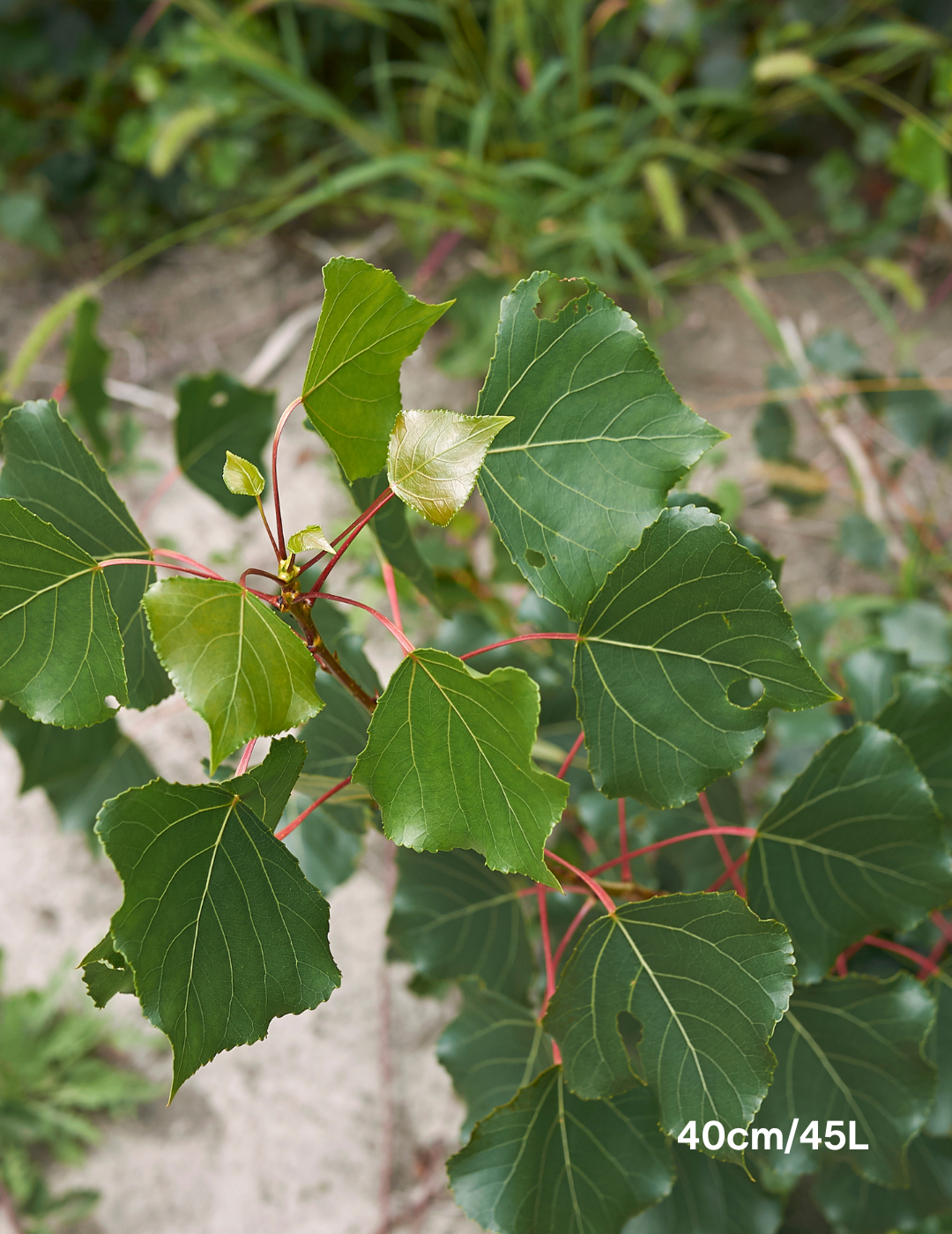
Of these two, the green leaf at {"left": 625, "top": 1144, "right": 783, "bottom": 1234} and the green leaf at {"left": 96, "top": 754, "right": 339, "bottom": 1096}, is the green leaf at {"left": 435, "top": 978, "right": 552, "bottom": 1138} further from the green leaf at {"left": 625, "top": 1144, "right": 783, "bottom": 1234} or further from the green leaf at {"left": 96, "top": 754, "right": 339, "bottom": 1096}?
the green leaf at {"left": 96, "top": 754, "right": 339, "bottom": 1096}

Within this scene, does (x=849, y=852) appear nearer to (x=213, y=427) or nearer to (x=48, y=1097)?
(x=213, y=427)

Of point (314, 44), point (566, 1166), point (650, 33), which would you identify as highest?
point (314, 44)

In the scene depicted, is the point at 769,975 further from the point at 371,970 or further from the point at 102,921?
the point at 102,921

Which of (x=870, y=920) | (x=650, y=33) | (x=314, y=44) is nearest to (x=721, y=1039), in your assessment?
(x=870, y=920)

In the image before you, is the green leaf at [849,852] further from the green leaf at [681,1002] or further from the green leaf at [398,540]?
the green leaf at [398,540]

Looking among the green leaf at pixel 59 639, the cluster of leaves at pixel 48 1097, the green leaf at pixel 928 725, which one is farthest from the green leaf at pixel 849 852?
the cluster of leaves at pixel 48 1097

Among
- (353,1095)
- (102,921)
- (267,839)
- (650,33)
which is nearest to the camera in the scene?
(267,839)
